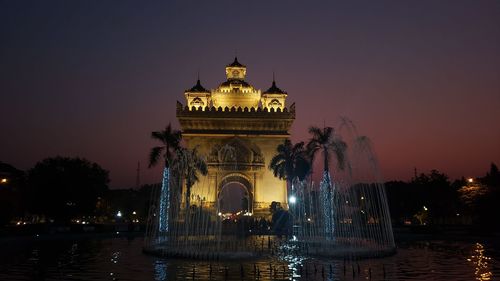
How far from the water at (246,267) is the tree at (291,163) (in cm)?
2199

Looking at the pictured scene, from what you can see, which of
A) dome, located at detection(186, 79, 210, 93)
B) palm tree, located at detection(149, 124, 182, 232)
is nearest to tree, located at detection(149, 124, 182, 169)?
palm tree, located at detection(149, 124, 182, 232)

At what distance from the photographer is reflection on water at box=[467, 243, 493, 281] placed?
1527cm

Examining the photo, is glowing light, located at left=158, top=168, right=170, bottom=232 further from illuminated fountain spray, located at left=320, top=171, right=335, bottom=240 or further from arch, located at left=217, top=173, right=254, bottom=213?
arch, located at left=217, top=173, right=254, bottom=213

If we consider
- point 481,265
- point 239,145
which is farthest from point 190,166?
point 481,265

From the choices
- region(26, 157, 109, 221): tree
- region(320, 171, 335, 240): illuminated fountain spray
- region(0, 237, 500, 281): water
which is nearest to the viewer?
region(0, 237, 500, 281): water

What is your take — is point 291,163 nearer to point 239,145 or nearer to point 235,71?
point 239,145

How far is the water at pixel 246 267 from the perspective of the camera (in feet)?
49.6

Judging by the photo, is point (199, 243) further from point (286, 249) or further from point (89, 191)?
point (89, 191)

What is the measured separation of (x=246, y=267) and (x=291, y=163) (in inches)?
1102

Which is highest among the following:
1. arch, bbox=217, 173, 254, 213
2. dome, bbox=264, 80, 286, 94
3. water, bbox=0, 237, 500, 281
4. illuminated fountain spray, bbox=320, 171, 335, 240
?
dome, bbox=264, 80, 286, 94

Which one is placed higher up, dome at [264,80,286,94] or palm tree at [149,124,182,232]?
dome at [264,80,286,94]

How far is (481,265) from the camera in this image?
18141 millimetres

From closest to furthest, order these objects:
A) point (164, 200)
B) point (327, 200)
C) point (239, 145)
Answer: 1. point (327, 200)
2. point (164, 200)
3. point (239, 145)

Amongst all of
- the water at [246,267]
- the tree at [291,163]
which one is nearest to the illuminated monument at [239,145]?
the tree at [291,163]
